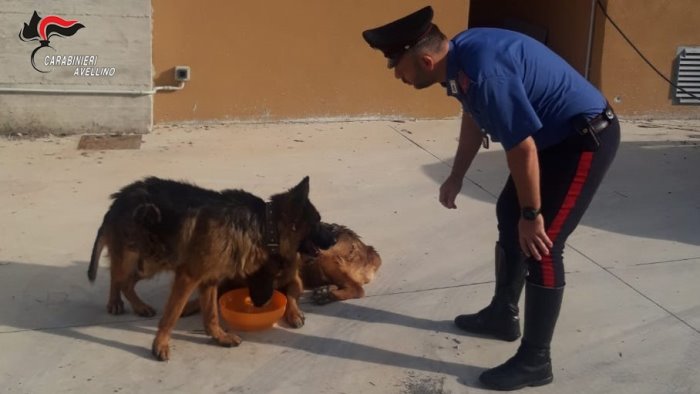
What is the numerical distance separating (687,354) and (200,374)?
8.40 ft

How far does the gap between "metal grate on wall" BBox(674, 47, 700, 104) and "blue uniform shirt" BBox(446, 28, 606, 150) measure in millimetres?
6994

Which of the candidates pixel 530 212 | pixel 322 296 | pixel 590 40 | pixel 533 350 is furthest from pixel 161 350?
pixel 590 40

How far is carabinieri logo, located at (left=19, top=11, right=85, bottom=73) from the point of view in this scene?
7.86 meters

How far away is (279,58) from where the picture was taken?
877 cm

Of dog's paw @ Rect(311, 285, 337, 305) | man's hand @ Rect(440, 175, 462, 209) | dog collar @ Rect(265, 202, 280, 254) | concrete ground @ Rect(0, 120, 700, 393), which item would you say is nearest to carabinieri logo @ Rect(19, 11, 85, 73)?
concrete ground @ Rect(0, 120, 700, 393)

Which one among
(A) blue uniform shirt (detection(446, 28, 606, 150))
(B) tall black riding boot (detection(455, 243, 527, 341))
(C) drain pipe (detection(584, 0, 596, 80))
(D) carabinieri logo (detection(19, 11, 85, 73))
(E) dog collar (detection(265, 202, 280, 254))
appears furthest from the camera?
(C) drain pipe (detection(584, 0, 596, 80))

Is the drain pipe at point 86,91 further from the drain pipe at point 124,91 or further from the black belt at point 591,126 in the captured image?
the black belt at point 591,126

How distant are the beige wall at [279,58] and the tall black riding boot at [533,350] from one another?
5545mm

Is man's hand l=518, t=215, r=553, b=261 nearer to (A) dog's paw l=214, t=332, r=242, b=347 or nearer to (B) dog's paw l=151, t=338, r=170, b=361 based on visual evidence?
(A) dog's paw l=214, t=332, r=242, b=347

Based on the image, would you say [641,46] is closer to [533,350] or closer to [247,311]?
[533,350]

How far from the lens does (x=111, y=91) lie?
812cm

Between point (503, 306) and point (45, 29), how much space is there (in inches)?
226

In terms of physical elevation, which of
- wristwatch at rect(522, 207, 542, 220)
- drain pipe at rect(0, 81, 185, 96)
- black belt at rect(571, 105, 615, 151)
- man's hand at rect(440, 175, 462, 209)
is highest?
black belt at rect(571, 105, 615, 151)

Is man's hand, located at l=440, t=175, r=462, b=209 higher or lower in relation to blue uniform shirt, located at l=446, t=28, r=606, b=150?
lower
